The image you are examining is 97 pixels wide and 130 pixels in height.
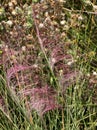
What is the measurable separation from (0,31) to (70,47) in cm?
46

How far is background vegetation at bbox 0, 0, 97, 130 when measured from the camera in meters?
1.75

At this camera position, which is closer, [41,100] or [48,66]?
[41,100]

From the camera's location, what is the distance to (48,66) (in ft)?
6.45

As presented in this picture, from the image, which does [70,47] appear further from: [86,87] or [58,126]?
[58,126]

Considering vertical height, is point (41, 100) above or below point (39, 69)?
above

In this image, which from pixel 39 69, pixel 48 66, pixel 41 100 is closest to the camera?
pixel 41 100

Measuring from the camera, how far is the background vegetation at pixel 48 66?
5.75ft

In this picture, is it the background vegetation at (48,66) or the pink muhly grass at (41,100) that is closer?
the pink muhly grass at (41,100)

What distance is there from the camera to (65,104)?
191 centimetres

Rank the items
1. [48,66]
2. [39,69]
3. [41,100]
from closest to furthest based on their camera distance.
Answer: [41,100] → [48,66] → [39,69]

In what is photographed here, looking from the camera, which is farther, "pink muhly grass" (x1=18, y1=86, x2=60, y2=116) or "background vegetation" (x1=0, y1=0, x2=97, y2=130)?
"background vegetation" (x1=0, y1=0, x2=97, y2=130)

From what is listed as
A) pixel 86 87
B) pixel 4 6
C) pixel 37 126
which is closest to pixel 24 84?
pixel 37 126

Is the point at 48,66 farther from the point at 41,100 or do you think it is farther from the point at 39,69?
the point at 41,100

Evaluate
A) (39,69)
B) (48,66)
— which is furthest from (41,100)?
(39,69)
